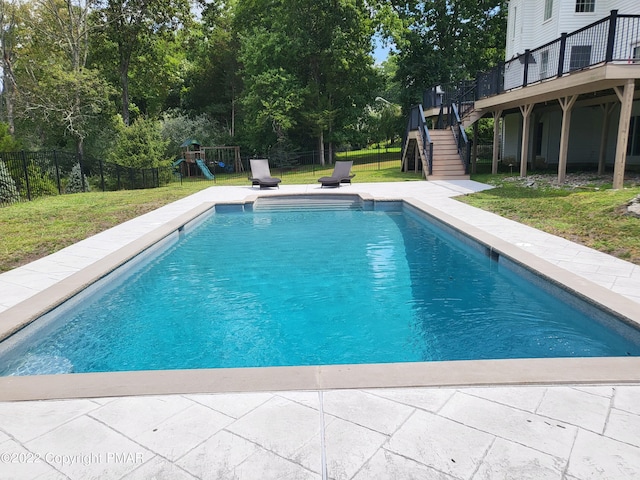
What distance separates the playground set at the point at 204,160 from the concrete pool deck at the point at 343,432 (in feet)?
74.0

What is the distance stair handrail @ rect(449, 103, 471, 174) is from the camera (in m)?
16.1

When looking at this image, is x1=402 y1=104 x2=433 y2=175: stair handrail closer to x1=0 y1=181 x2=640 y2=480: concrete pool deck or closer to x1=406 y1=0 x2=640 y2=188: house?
x1=406 y1=0 x2=640 y2=188: house

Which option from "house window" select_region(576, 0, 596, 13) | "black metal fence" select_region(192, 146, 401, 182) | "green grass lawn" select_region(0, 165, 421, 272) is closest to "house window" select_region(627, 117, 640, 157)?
"house window" select_region(576, 0, 596, 13)

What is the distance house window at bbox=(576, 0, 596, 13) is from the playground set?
56.2ft

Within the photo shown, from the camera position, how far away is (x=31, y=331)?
3.97m

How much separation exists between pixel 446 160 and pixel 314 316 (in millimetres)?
13302

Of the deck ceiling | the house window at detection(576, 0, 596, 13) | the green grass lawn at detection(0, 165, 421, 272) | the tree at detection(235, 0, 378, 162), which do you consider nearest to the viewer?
the green grass lawn at detection(0, 165, 421, 272)

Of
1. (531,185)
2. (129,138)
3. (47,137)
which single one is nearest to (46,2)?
(47,137)

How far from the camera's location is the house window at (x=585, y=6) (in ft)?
50.9

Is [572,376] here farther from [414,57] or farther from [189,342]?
[414,57]

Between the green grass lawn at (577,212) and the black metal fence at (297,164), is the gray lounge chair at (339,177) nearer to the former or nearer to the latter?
the green grass lawn at (577,212)

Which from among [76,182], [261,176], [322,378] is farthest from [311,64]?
[322,378]

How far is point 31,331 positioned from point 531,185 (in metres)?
12.5

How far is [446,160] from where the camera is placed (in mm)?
16625
